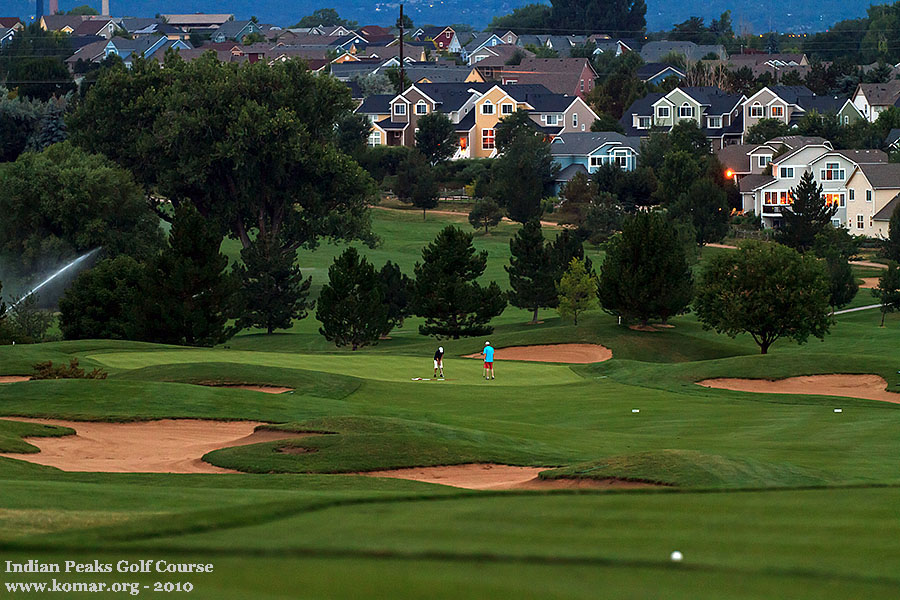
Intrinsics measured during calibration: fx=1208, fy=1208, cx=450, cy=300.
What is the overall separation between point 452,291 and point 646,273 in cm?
868

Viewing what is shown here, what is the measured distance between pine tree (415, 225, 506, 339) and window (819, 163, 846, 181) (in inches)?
2233

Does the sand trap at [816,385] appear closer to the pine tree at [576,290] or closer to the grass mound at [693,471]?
the grass mound at [693,471]

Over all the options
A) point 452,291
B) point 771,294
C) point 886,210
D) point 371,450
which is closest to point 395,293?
point 452,291

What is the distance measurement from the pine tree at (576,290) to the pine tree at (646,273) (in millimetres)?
7571

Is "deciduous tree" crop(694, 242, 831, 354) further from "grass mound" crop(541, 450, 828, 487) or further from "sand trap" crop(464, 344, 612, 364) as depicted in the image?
"grass mound" crop(541, 450, 828, 487)

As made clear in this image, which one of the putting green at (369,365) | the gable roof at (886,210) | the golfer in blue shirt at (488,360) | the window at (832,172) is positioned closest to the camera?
the golfer in blue shirt at (488,360)

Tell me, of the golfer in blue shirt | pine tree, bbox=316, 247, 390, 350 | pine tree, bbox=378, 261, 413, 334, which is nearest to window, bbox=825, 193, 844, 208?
pine tree, bbox=378, 261, 413, 334

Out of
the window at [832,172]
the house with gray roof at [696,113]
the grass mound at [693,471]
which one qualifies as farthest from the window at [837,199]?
the grass mound at [693,471]

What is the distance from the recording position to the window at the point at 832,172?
101562mm

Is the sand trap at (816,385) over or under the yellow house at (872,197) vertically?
under

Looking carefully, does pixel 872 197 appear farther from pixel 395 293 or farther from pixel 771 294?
pixel 771 294

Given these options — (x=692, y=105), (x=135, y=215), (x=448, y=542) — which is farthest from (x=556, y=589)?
(x=692, y=105)

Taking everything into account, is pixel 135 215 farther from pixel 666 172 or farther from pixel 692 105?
pixel 692 105

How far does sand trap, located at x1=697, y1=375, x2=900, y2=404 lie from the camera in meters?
33.0
